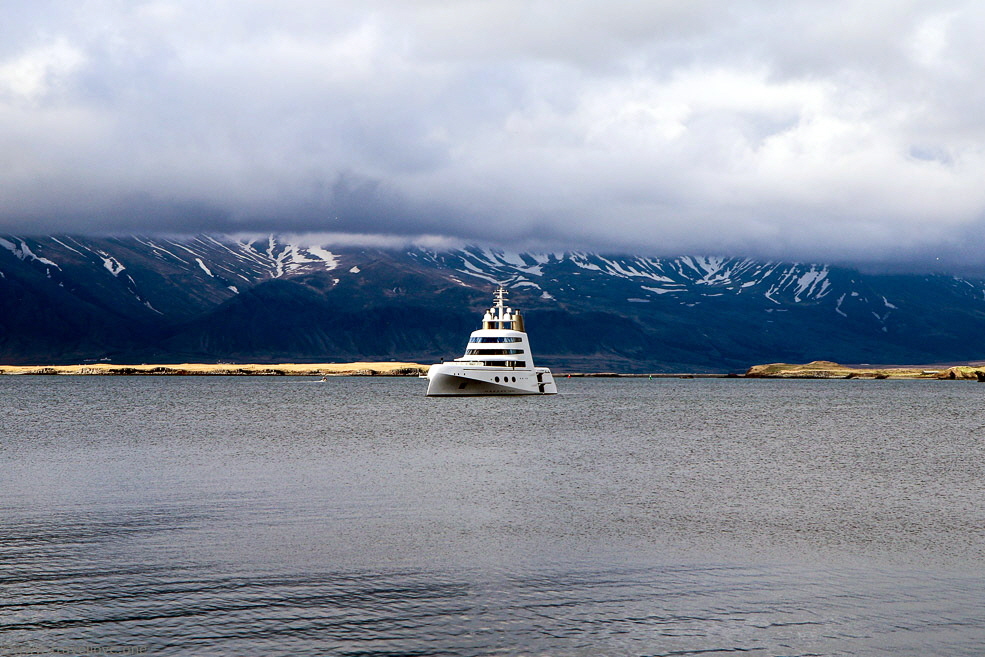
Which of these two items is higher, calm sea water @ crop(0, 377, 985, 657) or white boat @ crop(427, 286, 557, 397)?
white boat @ crop(427, 286, 557, 397)

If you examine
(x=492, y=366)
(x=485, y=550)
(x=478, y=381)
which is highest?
(x=492, y=366)

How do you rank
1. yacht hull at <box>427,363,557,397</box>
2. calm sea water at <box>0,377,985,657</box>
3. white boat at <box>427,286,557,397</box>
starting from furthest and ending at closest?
yacht hull at <box>427,363,557,397</box>
white boat at <box>427,286,557,397</box>
calm sea water at <box>0,377,985,657</box>

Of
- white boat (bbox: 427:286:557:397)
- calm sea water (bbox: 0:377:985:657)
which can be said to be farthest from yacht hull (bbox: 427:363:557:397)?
calm sea water (bbox: 0:377:985:657)

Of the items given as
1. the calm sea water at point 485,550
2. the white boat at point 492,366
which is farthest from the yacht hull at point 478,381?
the calm sea water at point 485,550

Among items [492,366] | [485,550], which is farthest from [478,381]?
[485,550]

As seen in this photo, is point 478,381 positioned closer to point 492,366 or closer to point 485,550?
point 492,366

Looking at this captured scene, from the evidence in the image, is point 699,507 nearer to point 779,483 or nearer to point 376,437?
point 779,483

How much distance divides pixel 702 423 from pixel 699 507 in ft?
212

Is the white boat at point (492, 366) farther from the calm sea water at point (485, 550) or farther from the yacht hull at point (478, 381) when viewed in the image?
the calm sea water at point (485, 550)

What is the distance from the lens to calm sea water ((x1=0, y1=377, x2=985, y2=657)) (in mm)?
22969

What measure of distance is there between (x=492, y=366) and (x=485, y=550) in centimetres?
10586

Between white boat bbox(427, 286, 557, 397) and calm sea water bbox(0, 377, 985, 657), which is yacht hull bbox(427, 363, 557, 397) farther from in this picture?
calm sea water bbox(0, 377, 985, 657)

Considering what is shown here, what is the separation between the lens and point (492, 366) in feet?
454

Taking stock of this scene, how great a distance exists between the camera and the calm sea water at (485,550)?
904 inches
